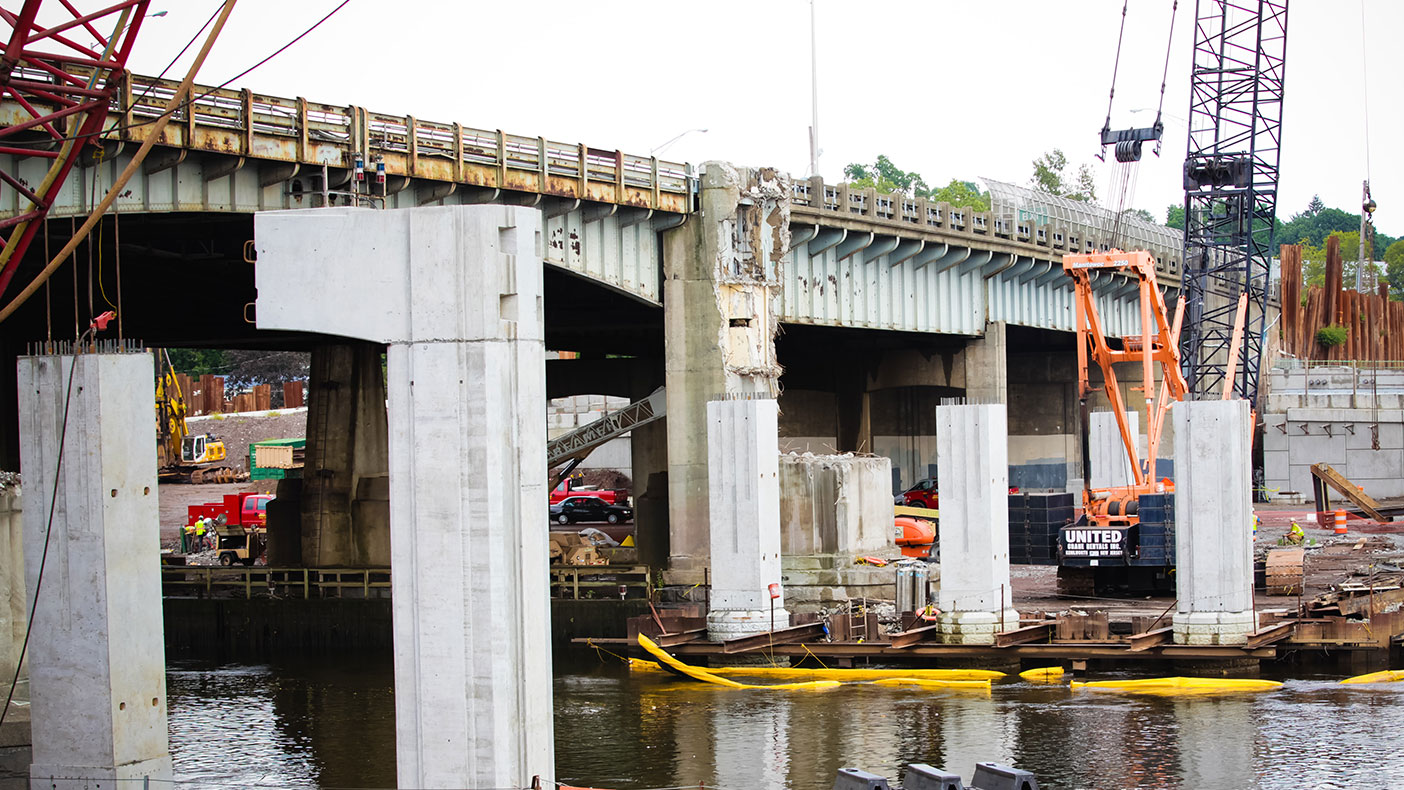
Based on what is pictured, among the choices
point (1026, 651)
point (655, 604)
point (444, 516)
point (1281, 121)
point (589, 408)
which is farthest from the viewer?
point (589, 408)

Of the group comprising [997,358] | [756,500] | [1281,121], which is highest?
[1281,121]

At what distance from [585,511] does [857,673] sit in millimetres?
39578

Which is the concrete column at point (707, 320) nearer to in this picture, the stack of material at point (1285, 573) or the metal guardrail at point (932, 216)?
the metal guardrail at point (932, 216)

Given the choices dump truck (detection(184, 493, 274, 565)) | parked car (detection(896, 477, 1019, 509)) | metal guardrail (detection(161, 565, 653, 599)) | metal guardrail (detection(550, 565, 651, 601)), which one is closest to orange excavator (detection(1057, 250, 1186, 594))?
metal guardrail (detection(550, 565, 651, 601))

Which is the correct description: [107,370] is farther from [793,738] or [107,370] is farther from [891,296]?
[891,296]

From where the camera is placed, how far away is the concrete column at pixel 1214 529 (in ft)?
112

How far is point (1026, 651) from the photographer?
35000 millimetres

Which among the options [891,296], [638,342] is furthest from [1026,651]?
[638,342]

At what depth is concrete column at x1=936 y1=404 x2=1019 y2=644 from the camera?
3531 cm

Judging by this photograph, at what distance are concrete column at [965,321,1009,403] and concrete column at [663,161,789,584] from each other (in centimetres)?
1605

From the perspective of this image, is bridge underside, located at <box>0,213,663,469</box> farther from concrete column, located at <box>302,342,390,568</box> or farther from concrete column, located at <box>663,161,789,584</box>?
concrete column, located at <box>663,161,789,584</box>

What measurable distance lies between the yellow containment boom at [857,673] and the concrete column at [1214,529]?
420 centimetres

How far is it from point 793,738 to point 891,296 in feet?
86.5

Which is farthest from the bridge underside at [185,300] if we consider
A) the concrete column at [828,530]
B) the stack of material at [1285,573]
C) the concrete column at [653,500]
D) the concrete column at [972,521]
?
the stack of material at [1285,573]
